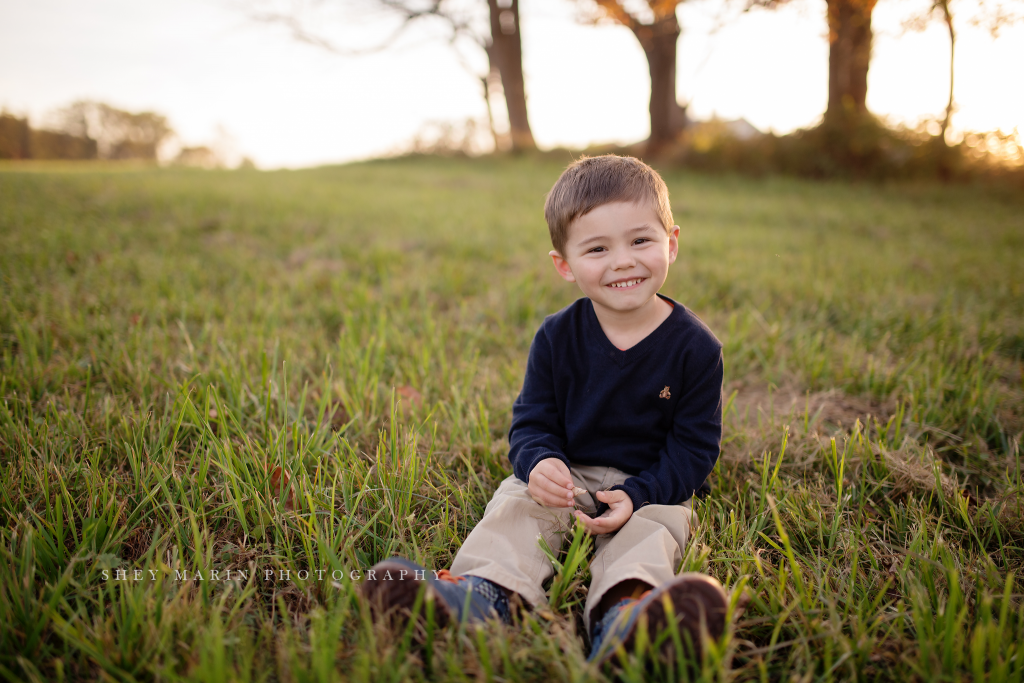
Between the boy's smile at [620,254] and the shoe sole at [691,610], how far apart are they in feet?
2.46

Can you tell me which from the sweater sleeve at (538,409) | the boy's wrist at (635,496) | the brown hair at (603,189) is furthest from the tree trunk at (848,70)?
the boy's wrist at (635,496)

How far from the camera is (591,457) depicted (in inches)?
65.1

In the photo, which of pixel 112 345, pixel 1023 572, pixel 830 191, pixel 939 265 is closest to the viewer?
pixel 1023 572

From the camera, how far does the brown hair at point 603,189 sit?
144cm

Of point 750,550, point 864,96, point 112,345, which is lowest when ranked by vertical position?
point 750,550

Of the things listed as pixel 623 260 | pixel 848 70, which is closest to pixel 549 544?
pixel 623 260

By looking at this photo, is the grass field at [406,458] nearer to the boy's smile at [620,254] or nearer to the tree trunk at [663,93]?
the boy's smile at [620,254]

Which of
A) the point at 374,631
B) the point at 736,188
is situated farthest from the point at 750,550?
the point at 736,188

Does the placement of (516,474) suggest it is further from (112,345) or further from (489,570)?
(112,345)

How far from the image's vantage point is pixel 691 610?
3.31 feet

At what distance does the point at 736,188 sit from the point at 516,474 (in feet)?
31.9

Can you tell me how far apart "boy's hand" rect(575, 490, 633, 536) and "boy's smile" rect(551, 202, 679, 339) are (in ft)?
1.73

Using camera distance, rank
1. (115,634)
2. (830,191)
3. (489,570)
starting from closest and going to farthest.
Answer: (115,634) → (489,570) → (830,191)

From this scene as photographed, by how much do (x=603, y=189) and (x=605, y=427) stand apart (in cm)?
72
